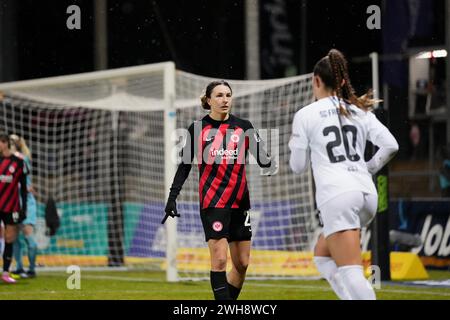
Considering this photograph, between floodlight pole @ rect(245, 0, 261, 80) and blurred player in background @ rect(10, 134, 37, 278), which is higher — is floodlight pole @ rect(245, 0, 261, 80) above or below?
above

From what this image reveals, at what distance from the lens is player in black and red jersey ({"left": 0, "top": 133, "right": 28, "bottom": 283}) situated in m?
12.6

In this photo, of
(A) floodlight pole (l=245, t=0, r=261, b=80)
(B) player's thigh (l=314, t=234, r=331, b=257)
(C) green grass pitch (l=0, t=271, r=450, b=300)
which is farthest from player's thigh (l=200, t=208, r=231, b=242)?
(A) floodlight pole (l=245, t=0, r=261, b=80)

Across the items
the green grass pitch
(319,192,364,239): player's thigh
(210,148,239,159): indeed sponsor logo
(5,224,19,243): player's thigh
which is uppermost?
(210,148,239,159): indeed sponsor logo

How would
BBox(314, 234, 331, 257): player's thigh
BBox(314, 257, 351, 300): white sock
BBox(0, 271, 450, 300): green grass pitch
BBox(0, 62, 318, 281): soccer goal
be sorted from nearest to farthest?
BBox(314, 257, 351, 300): white sock → BBox(314, 234, 331, 257): player's thigh → BBox(0, 271, 450, 300): green grass pitch → BBox(0, 62, 318, 281): soccer goal

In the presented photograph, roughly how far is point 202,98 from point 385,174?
4.44 m

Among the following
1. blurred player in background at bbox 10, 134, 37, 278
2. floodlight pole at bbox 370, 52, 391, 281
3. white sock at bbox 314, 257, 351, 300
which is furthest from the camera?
blurred player in background at bbox 10, 134, 37, 278

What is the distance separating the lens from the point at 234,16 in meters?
24.2

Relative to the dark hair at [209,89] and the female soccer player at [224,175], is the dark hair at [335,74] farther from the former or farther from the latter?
the dark hair at [209,89]

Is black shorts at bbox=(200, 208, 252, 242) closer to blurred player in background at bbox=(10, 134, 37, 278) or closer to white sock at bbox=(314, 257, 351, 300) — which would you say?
white sock at bbox=(314, 257, 351, 300)

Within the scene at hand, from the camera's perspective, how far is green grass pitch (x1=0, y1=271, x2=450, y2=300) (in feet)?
33.7

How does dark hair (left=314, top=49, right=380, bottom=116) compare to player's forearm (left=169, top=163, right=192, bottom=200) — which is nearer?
dark hair (left=314, top=49, right=380, bottom=116)

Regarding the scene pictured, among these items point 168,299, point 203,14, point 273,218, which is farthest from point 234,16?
point 168,299

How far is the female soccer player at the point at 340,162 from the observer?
6.11m

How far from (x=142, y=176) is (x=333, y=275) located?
33.1 feet
